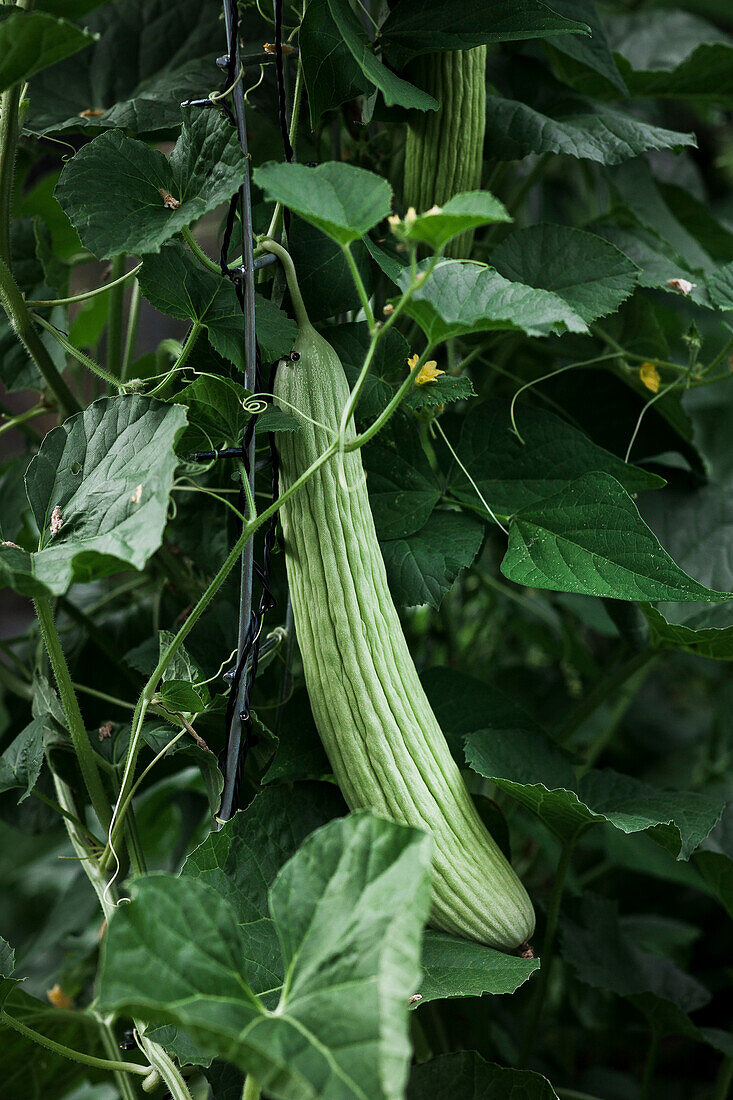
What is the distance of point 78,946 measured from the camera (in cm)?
96

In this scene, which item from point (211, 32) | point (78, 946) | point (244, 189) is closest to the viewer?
point (244, 189)

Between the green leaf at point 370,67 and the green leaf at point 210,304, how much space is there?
0.14 m

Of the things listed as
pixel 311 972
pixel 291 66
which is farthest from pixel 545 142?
pixel 311 972

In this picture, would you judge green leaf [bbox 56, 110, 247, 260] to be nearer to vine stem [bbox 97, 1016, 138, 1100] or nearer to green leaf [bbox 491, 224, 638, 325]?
green leaf [bbox 491, 224, 638, 325]

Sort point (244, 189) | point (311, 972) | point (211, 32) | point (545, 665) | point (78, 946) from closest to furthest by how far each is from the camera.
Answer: point (311, 972) < point (244, 189) < point (211, 32) < point (78, 946) < point (545, 665)

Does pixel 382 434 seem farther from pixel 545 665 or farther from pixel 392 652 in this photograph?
pixel 545 665

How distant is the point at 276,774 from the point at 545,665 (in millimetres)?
823

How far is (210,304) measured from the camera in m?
0.51

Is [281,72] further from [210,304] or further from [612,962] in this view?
[612,962]

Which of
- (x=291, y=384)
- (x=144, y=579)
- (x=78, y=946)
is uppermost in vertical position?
(x=291, y=384)

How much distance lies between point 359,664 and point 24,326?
29 cm

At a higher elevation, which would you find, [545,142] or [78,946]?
[545,142]

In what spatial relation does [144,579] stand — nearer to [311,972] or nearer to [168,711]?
[168,711]

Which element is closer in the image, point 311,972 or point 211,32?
point 311,972
